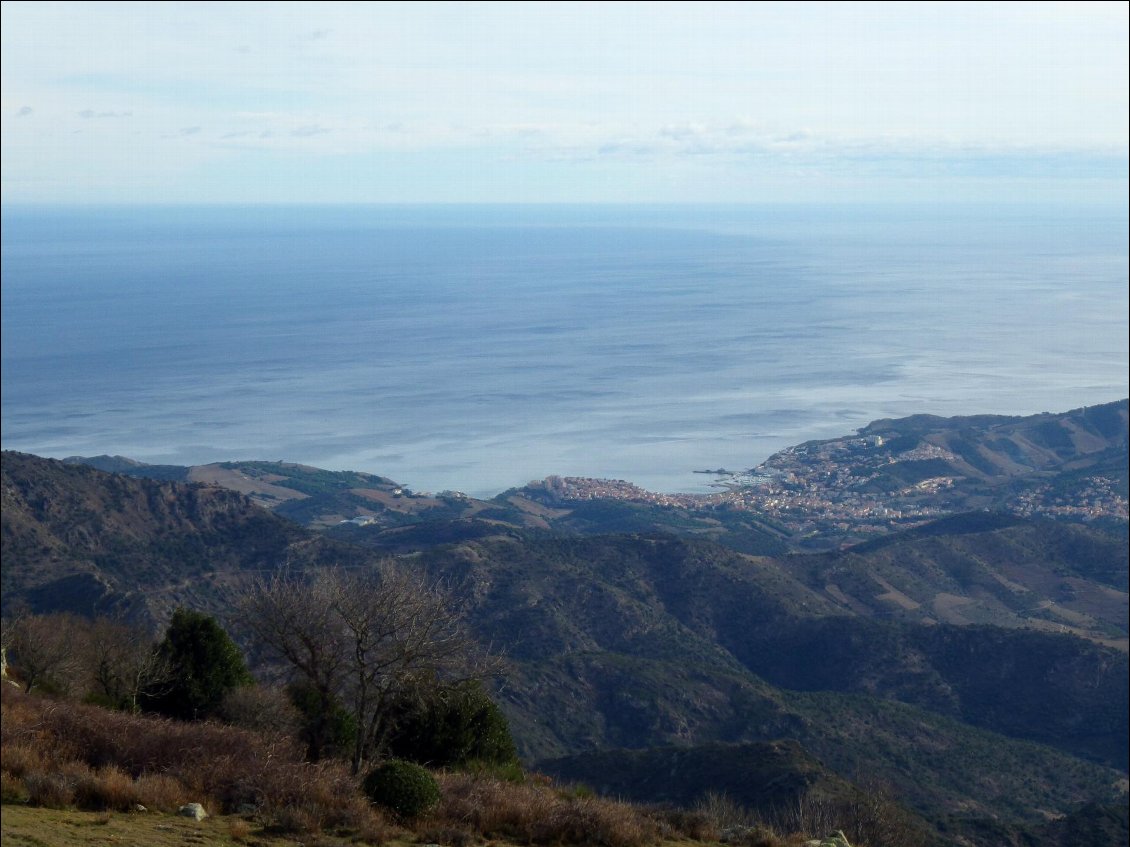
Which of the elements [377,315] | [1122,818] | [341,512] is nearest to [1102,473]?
[341,512]

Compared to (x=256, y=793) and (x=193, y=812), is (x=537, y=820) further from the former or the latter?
(x=193, y=812)

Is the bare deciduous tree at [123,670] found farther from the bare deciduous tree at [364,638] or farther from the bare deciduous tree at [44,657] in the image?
the bare deciduous tree at [364,638]

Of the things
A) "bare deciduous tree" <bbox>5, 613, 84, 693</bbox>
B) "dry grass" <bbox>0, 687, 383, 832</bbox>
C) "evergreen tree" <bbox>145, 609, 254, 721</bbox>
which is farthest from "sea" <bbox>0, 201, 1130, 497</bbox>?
"dry grass" <bbox>0, 687, 383, 832</bbox>

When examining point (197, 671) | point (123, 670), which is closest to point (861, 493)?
point (123, 670)

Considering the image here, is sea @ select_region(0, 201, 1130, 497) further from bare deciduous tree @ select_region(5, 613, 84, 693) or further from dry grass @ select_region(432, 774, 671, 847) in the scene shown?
dry grass @ select_region(432, 774, 671, 847)

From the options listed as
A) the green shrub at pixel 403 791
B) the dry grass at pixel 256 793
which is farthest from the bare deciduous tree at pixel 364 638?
the green shrub at pixel 403 791
